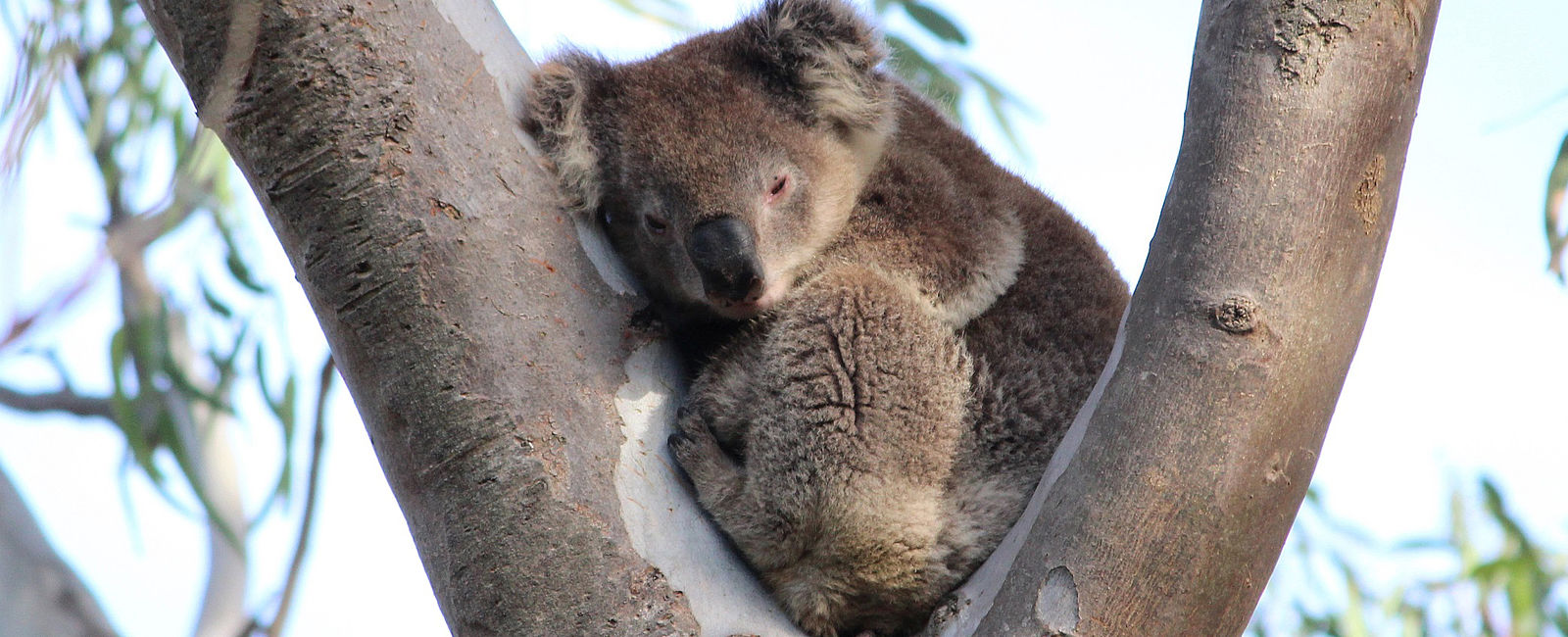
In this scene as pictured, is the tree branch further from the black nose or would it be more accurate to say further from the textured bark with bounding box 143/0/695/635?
the textured bark with bounding box 143/0/695/635

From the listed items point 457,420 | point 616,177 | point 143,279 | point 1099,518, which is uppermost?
point 616,177

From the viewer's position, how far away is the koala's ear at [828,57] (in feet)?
9.45

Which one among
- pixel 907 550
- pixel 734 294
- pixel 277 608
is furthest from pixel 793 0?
pixel 277 608

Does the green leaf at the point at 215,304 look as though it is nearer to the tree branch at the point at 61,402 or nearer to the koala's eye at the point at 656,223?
the tree branch at the point at 61,402

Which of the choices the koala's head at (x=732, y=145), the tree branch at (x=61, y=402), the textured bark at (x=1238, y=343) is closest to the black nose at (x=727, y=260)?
the koala's head at (x=732, y=145)

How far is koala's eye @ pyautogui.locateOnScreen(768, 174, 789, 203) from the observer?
2854 mm

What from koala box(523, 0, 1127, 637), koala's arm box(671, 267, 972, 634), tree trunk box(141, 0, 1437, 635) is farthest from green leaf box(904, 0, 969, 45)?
tree trunk box(141, 0, 1437, 635)

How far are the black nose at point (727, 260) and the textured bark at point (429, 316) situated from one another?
1.95 feet

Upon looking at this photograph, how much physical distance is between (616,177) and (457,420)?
3.15 feet

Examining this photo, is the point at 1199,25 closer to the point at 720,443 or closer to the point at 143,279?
the point at 720,443

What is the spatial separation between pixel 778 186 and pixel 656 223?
1.02 feet

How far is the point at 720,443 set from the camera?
2.31 meters

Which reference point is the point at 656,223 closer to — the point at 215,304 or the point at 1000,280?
the point at 1000,280

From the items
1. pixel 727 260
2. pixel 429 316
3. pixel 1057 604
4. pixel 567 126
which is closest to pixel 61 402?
pixel 567 126
